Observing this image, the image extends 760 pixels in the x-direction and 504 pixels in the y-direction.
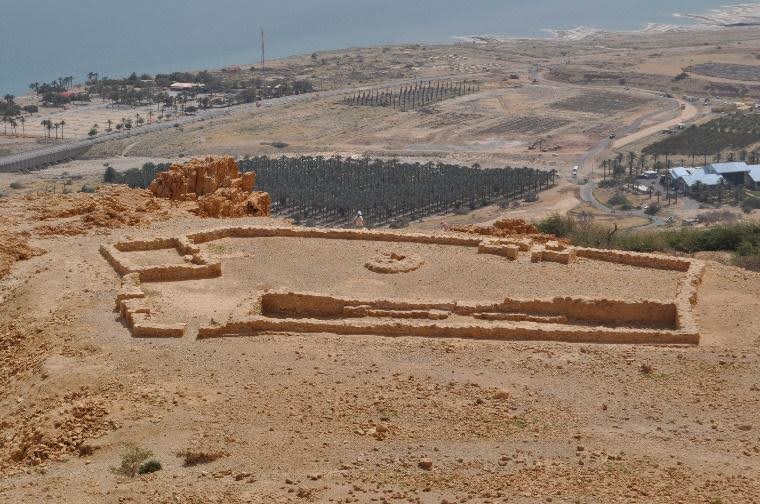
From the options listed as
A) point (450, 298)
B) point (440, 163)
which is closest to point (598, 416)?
point (450, 298)

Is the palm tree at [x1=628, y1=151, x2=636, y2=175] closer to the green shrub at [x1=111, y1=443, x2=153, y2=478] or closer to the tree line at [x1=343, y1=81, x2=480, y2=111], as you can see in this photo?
the tree line at [x1=343, y1=81, x2=480, y2=111]

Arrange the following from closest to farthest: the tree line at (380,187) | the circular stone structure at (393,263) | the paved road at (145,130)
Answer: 1. the circular stone structure at (393,263)
2. the tree line at (380,187)
3. the paved road at (145,130)

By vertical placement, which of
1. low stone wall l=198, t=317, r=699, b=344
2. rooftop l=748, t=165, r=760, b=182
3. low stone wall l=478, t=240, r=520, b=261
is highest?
low stone wall l=478, t=240, r=520, b=261

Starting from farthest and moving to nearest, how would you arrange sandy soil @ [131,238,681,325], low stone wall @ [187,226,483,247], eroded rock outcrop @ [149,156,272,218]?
eroded rock outcrop @ [149,156,272,218] < low stone wall @ [187,226,483,247] < sandy soil @ [131,238,681,325]

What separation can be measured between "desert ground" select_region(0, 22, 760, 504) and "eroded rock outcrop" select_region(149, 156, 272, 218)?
1.77 m

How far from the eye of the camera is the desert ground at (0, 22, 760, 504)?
12641 mm

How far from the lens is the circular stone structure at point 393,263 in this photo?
842 inches

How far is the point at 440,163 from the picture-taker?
72750 mm

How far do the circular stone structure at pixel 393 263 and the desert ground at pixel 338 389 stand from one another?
0.70 ft

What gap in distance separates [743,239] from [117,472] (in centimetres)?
1942

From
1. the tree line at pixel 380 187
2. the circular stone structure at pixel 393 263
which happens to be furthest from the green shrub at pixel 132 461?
the tree line at pixel 380 187

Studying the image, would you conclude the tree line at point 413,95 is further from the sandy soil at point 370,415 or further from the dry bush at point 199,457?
the dry bush at point 199,457

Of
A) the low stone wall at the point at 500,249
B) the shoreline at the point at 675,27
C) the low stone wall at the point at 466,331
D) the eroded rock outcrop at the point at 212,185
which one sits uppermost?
the shoreline at the point at 675,27

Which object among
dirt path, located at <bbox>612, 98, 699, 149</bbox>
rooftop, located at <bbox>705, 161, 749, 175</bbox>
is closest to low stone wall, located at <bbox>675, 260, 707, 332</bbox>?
rooftop, located at <bbox>705, 161, 749, 175</bbox>
